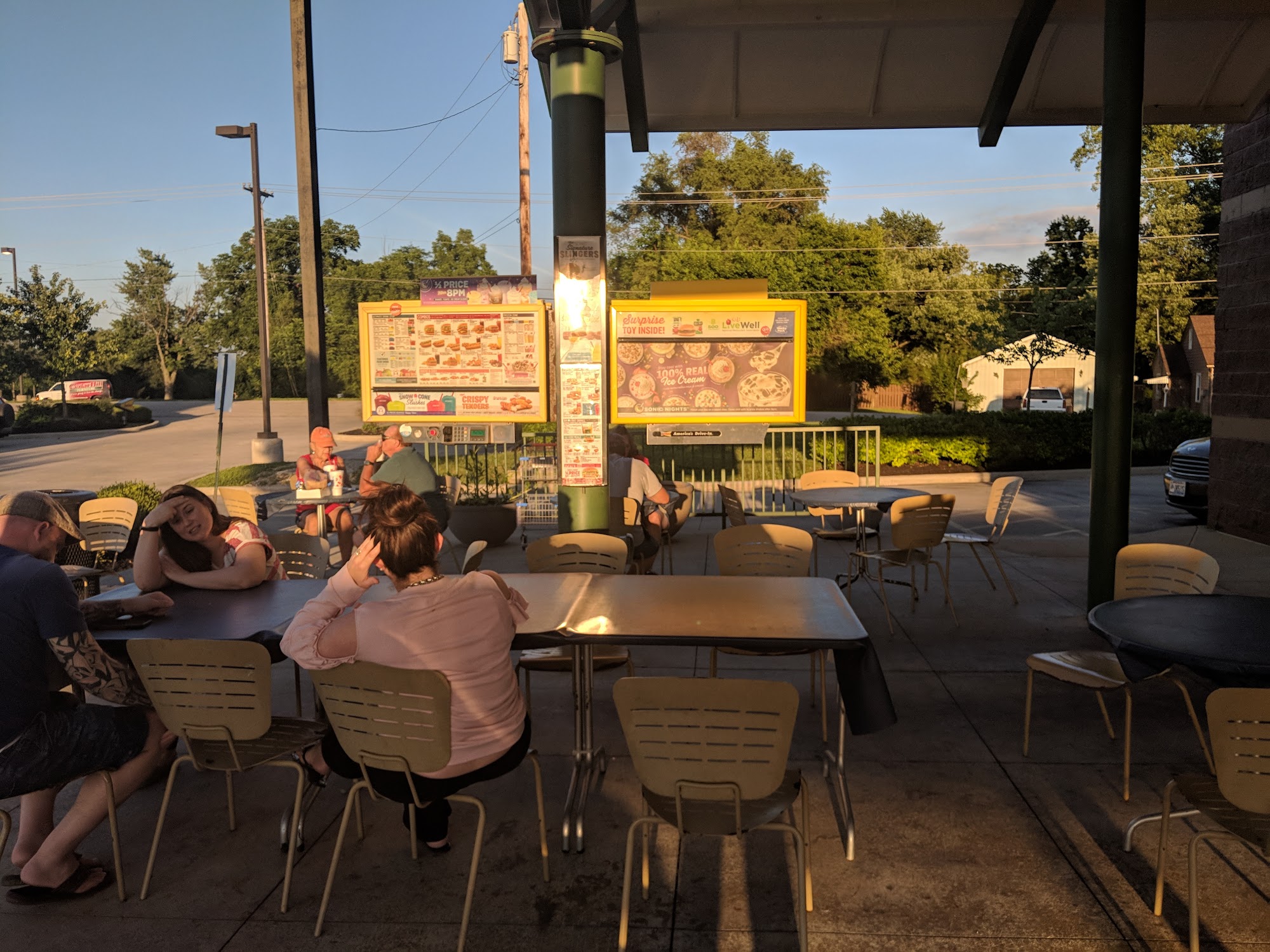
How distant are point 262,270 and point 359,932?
85.6 feet

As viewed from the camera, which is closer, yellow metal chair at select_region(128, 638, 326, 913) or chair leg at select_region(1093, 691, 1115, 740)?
yellow metal chair at select_region(128, 638, 326, 913)

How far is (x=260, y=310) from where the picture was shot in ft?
87.2

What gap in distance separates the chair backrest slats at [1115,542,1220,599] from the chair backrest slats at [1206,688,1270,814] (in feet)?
7.15

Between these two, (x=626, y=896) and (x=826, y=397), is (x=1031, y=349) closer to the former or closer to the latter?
(x=826, y=397)

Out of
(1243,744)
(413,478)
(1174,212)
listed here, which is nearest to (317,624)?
(1243,744)

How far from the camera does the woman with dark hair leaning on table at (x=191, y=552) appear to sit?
15.3ft

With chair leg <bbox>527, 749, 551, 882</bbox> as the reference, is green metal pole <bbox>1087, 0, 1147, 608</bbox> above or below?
above

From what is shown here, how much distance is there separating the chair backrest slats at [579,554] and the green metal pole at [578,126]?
2487mm

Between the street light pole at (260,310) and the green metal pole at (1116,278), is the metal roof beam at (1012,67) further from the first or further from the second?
the street light pole at (260,310)

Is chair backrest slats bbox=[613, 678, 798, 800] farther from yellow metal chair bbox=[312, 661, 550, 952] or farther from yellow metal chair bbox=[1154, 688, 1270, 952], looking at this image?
yellow metal chair bbox=[1154, 688, 1270, 952]

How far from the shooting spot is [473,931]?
3.34 meters

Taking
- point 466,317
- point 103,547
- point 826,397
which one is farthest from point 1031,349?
point 103,547

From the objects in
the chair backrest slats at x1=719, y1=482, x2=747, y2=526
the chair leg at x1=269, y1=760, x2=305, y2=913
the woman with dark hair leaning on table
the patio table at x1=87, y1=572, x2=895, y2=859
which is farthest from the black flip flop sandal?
the chair backrest slats at x1=719, y1=482, x2=747, y2=526

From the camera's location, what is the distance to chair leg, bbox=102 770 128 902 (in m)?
3.56
